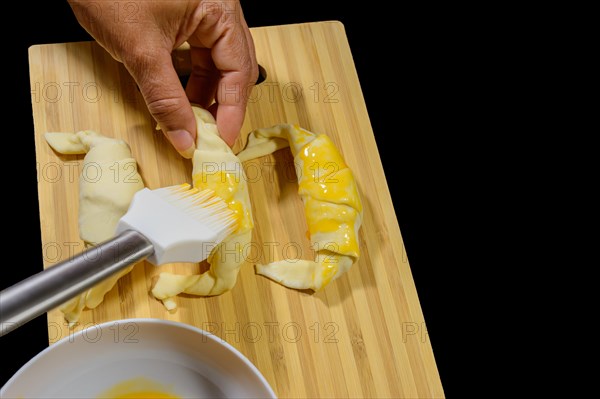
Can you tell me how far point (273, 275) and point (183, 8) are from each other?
68 centimetres

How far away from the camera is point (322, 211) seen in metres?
1.43

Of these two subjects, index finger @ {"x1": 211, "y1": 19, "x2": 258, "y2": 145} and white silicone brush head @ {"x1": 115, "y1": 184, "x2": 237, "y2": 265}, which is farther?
index finger @ {"x1": 211, "y1": 19, "x2": 258, "y2": 145}

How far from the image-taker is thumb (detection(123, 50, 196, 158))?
4.35ft

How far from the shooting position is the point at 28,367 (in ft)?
3.46

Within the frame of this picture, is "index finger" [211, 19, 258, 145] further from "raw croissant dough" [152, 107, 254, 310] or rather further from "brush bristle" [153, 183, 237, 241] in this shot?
"brush bristle" [153, 183, 237, 241]

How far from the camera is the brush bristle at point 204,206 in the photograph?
1144 millimetres

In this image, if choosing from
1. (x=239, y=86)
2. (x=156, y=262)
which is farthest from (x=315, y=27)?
(x=156, y=262)

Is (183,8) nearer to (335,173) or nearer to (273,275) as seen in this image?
(335,173)

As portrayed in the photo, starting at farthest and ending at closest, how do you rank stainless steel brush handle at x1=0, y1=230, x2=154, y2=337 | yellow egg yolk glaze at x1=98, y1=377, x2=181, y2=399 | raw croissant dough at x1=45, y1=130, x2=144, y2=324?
raw croissant dough at x1=45, y1=130, x2=144, y2=324, yellow egg yolk glaze at x1=98, y1=377, x2=181, y2=399, stainless steel brush handle at x1=0, y1=230, x2=154, y2=337

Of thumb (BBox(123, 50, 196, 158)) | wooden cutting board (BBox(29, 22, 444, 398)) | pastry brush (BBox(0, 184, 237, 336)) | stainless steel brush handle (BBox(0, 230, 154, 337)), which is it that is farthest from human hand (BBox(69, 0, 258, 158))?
stainless steel brush handle (BBox(0, 230, 154, 337))

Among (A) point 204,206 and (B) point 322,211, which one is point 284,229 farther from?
(A) point 204,206

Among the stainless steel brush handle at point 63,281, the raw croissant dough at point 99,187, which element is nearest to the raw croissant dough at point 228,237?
the raw croissant dough at point 99,187

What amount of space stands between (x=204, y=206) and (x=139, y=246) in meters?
0.22

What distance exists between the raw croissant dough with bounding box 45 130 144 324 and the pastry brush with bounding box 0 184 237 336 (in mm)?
245
